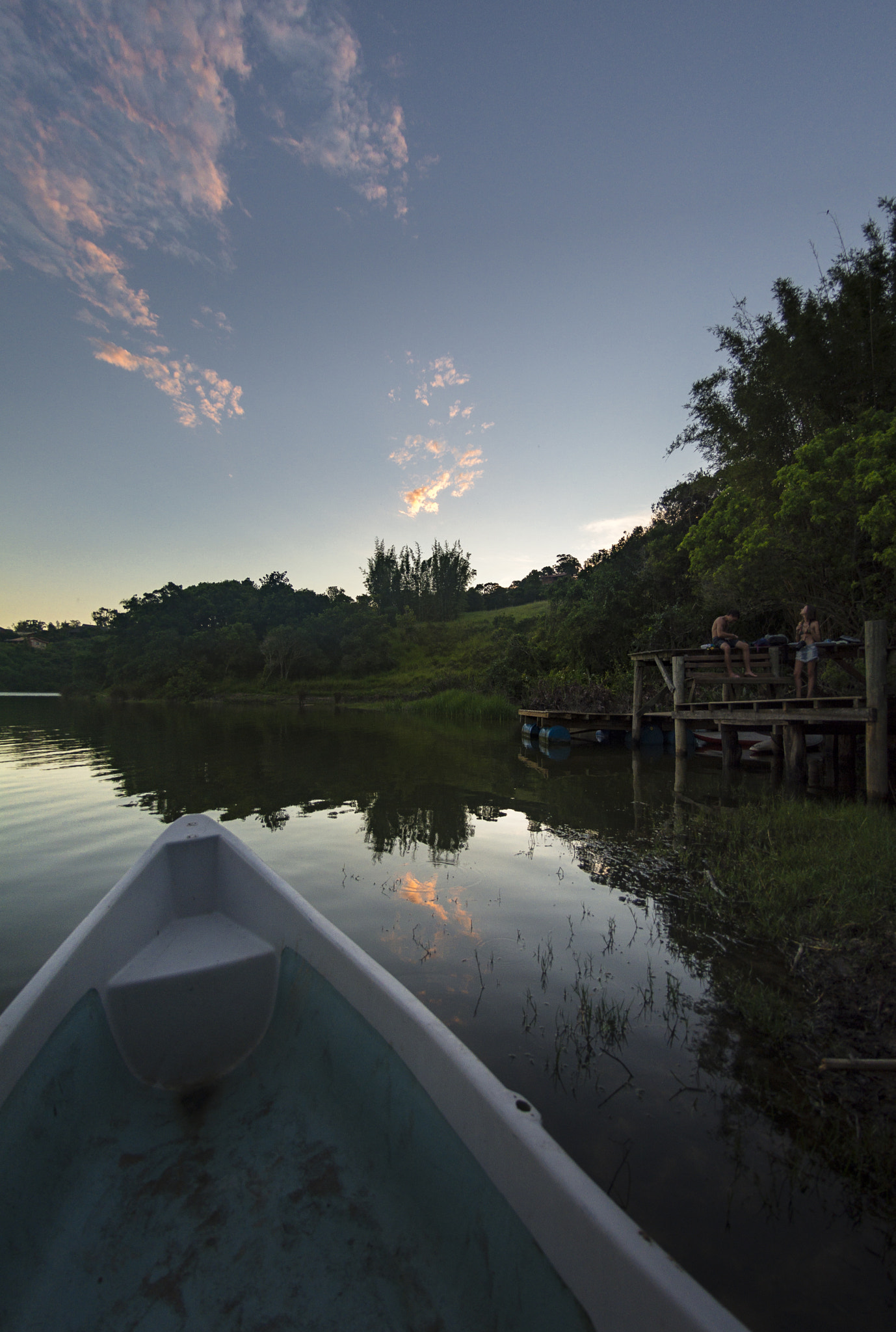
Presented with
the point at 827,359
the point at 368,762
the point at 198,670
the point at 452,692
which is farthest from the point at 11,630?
the point at 827,359

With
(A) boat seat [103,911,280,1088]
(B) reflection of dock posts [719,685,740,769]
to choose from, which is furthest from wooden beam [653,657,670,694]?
(A) boat seat [103,911,280,1088]

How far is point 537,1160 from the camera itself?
1538 millimetres

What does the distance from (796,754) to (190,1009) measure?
409 inches

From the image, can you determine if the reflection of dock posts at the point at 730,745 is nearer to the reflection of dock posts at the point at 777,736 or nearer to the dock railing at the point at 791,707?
the dock railing at the point at 791,707

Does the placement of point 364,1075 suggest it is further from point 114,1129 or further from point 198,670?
point 198,670

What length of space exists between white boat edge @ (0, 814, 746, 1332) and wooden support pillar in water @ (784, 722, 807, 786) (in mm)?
9723

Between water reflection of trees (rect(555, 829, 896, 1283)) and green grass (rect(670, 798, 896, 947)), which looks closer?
water reflection of trees (rect(555, 829, 896, 1283))

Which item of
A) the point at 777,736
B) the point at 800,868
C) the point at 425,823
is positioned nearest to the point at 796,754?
the point at 777,736

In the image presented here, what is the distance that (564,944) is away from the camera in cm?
489

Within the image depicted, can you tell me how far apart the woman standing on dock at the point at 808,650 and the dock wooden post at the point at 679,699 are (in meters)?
3.40

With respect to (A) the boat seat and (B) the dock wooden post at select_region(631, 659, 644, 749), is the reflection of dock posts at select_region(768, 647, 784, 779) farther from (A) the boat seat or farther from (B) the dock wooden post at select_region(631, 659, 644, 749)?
(A) the boat seat

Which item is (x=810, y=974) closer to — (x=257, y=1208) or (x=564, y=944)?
(x=564, y=944)

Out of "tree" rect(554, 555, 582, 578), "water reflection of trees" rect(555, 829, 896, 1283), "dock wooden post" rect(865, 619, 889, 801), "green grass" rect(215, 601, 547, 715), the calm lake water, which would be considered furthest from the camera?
"tree" rect(554, 555, 582, 578)

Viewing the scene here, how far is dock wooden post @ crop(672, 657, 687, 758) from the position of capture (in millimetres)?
14312
